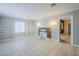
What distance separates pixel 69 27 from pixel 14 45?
5.51ft

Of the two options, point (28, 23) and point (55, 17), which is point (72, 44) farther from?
point (28, 23)

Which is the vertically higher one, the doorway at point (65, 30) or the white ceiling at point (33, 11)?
the white ceiling at point (33, 11)

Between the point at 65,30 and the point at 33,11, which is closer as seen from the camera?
the point at 33,11

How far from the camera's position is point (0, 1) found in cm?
143

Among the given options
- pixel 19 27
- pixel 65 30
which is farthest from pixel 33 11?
→ pixel 65 30

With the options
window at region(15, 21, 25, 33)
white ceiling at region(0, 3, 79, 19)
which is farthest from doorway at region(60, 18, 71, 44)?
window at region(15, 21, 25, 33)

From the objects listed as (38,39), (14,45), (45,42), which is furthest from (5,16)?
(45,42)

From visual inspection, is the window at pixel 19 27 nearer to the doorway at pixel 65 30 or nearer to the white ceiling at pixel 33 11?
the white ceiling at pixel 33 11

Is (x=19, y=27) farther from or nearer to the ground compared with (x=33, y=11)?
nearer to the ground

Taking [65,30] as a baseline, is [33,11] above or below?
above

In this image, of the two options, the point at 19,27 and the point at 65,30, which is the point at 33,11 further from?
the point at 65,30

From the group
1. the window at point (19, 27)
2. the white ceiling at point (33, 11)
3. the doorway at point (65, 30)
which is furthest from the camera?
the doorway at point (65, 30)

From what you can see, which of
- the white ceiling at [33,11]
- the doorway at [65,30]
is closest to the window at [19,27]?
the white ceiling at [33,11]

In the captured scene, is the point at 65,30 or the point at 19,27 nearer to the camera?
the point at 19,27
